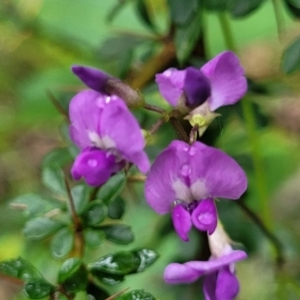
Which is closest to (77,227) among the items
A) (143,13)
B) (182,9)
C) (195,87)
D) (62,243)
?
(62,243)

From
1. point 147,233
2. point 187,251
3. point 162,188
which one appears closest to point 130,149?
point 162,188

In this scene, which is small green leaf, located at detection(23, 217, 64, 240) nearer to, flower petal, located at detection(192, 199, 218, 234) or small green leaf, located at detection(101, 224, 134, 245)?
small green leaf, located at detection(101, 224, 134, 245)

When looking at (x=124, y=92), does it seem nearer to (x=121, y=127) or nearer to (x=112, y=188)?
(x=121, y=127)

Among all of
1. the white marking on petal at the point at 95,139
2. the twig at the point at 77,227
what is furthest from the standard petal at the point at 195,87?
the twig at the point at 77,227

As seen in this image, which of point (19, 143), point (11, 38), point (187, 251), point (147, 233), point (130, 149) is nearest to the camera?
point (130, 149)

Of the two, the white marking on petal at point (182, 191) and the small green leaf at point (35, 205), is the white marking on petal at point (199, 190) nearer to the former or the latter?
the white marking on petal at point (182, 191)

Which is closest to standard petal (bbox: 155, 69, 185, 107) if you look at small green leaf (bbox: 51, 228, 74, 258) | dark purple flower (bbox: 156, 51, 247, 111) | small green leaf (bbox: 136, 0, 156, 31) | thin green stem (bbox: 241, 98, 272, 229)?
dark purple flower (bbox: 156, 51, 247, 111)

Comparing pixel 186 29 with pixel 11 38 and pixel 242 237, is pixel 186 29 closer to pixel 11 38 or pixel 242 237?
pixel 242 237
